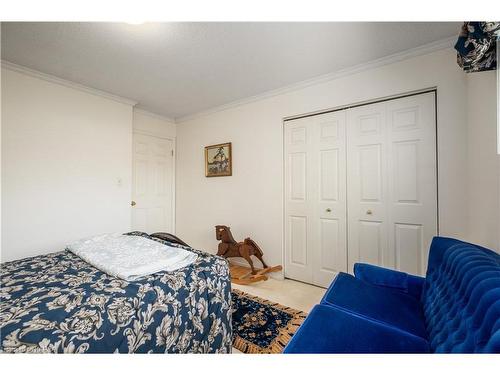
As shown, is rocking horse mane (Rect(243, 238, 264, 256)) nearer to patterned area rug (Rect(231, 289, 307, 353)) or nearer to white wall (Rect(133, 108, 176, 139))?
patterned area rug (Rect(231, 289, 307, 353))

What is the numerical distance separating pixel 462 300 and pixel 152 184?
3.93 m

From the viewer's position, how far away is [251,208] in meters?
3.31

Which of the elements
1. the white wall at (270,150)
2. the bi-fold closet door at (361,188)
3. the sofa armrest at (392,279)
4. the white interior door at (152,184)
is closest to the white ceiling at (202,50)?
the white wall at (270,150)

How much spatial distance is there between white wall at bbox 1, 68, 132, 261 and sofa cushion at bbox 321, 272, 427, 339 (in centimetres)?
295

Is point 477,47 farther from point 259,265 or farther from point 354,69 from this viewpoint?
point 259,265

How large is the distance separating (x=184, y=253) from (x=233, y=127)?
2290 mm

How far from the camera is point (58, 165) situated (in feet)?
8.78

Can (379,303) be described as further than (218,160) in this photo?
No

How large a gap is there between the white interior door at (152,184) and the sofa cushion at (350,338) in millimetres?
3327

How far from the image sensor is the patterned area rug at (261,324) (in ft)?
5.43

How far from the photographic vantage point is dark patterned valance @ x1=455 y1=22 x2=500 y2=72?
3.92ft

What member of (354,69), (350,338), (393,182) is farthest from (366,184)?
(350,338)
